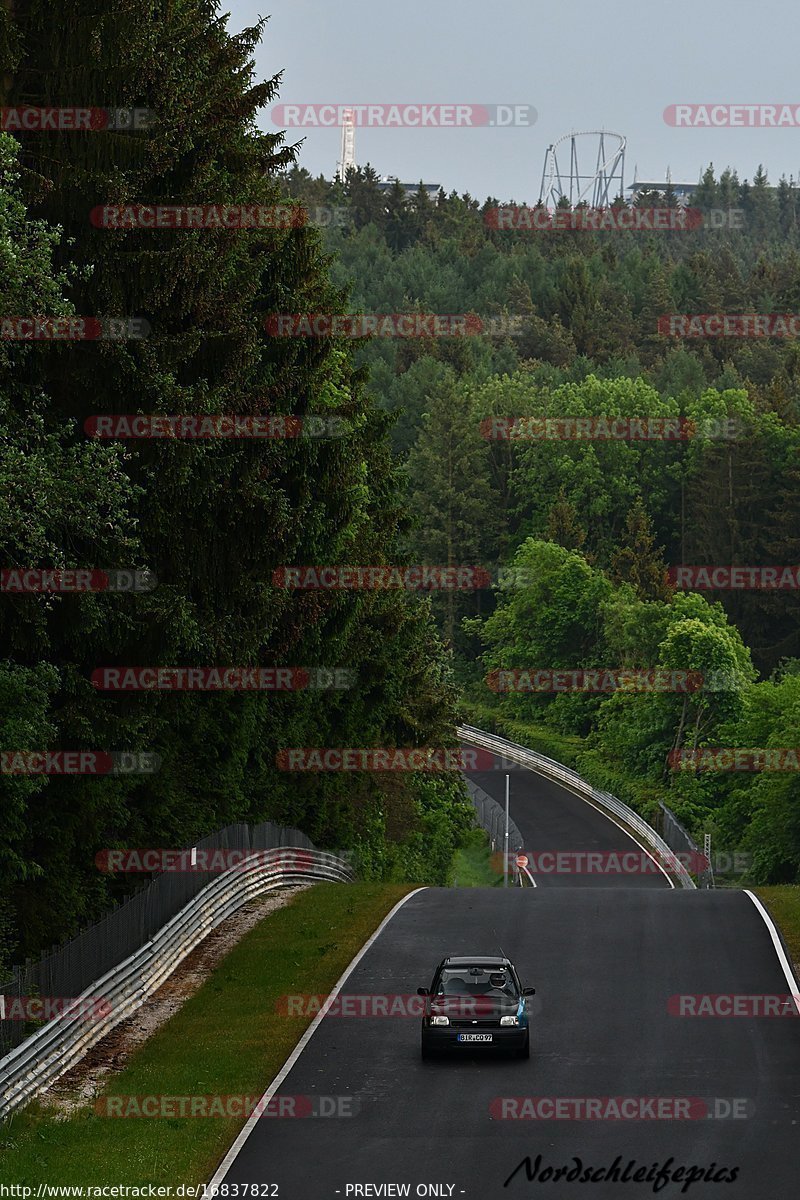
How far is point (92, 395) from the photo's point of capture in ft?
81.5

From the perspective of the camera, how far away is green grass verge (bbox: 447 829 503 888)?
236ft

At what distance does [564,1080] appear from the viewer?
70.5ft

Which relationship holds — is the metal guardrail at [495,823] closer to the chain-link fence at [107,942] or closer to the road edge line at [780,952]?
the road edge line at [780,952]

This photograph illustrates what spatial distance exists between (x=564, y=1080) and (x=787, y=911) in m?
15.6

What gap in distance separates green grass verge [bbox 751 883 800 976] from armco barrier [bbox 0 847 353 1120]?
35.5 ft

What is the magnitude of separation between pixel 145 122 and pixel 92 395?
13.8ft

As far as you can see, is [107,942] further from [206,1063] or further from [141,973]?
[206,1063]

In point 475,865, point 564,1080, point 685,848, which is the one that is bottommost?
point 475,865

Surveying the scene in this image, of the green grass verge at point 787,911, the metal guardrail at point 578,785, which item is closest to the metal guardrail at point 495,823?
the metal guardrail at point 578,785

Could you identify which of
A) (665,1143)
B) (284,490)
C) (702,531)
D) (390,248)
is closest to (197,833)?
(284,490)

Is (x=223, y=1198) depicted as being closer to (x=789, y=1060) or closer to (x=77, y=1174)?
(x=77, y=1174)

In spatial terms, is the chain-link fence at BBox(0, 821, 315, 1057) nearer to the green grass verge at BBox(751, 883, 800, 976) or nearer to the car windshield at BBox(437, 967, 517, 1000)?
the car windshield at BBox(437, 967, 517, 1000)

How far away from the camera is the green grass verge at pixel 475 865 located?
7181 cm

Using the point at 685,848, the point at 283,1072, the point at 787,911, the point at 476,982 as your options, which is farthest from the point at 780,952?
the point at 685,848
